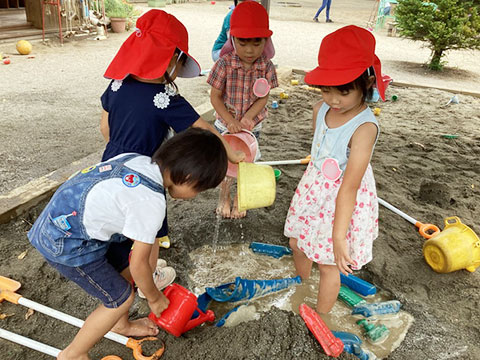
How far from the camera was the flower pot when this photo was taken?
10.0m

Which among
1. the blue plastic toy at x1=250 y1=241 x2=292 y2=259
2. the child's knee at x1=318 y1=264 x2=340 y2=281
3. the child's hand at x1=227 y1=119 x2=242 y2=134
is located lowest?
the blue plastic toy at x1=250 y1=241 x2=292 y2=259

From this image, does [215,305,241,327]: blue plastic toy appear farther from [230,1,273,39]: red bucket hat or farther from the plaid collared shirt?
[230,1,273,39]: red bucket hat

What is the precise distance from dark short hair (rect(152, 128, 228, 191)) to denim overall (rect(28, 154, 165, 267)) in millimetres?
94

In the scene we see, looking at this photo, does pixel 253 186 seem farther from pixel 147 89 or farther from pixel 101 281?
pixel 101 281

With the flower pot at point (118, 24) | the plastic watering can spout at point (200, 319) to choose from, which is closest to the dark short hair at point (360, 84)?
the plastic watering can spout at point (200, 319)

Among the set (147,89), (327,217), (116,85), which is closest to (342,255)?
(327,217)

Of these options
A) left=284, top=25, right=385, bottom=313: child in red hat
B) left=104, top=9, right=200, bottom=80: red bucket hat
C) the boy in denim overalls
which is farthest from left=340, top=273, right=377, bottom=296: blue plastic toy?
left=104, top=9, right=200, bottom=80: red bucket hat

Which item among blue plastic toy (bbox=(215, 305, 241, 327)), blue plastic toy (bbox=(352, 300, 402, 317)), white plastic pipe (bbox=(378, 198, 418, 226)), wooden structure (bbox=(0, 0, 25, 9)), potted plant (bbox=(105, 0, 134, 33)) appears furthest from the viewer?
wooden structure (bbox=(0, 0, 25, 9))

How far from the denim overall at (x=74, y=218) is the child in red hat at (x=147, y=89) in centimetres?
37

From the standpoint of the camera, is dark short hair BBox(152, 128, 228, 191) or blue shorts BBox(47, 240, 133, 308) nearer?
dark short hair BBox(152, 128, 228, 191)

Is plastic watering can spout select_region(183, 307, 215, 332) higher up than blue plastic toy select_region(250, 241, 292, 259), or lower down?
higher up

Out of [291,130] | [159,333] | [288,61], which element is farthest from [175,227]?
[288,61]

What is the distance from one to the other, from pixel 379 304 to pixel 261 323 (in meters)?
0.76

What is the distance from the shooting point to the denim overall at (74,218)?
1.39 meters
